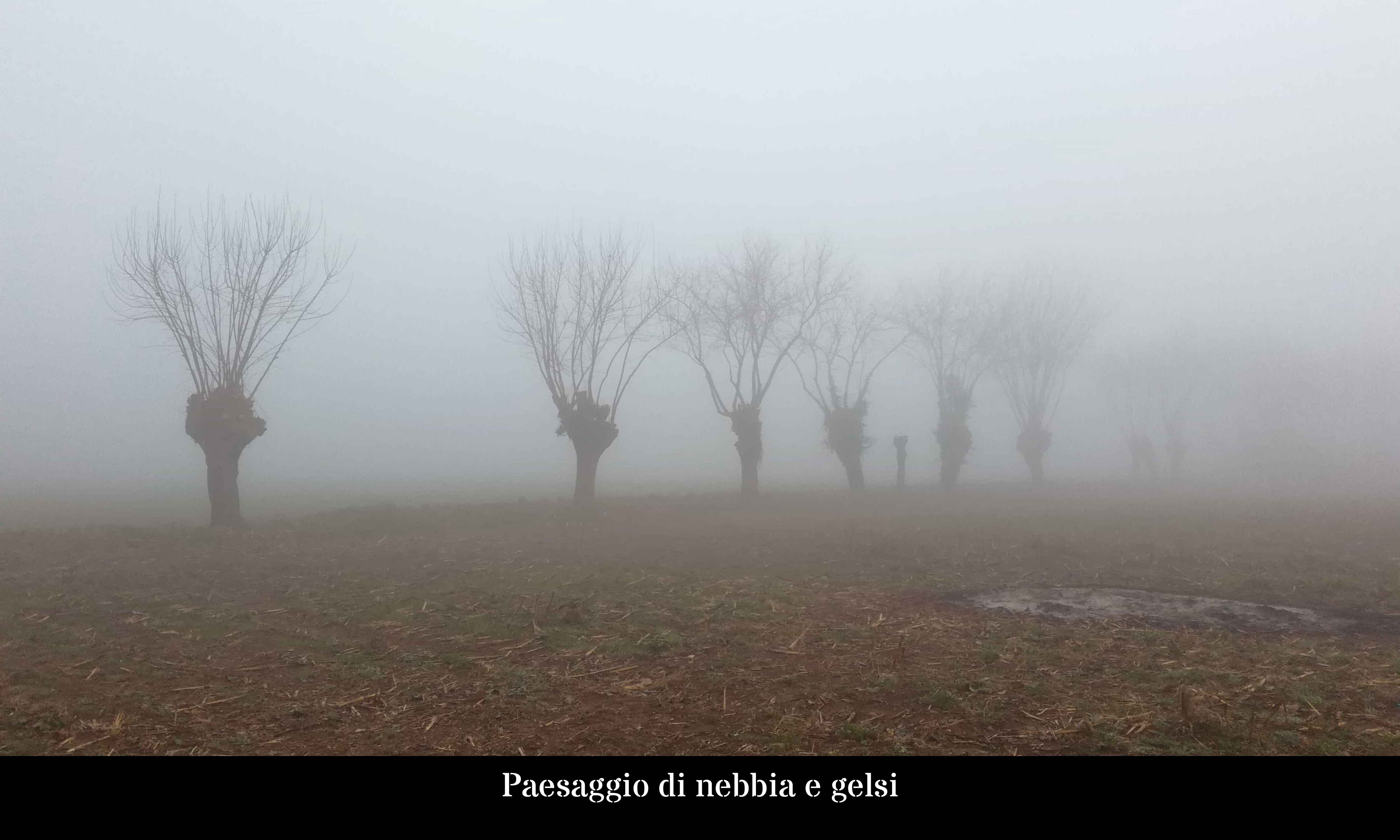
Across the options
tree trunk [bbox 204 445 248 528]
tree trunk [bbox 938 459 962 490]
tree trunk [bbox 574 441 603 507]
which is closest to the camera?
tree trunk [bbox 204 445 248 528]

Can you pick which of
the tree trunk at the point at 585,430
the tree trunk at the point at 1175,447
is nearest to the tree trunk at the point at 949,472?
the tree trunk at the point at 585,430

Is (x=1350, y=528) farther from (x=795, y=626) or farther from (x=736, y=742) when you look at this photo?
(x=736, y=742)

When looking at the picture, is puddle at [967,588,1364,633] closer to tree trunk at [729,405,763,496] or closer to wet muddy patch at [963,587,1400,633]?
wet muddy patch at [963,587,1400,633]

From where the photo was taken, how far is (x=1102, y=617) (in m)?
10.9

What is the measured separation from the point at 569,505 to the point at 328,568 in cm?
1301

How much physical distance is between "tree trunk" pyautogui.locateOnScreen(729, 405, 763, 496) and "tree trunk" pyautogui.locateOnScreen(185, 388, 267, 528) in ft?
64.1

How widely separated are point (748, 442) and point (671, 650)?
2642 cm

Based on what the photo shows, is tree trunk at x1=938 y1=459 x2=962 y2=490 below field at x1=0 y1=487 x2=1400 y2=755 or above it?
above

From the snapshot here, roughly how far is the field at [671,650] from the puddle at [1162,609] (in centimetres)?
42

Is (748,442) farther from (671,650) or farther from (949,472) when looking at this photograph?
(671,650)

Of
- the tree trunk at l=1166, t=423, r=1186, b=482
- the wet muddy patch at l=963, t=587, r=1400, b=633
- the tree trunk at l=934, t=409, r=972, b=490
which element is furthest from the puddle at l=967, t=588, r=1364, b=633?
the tree trunk at l=1166, t=423, r=1186, b=482

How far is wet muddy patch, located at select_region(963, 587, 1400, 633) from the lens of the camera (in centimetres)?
1022
